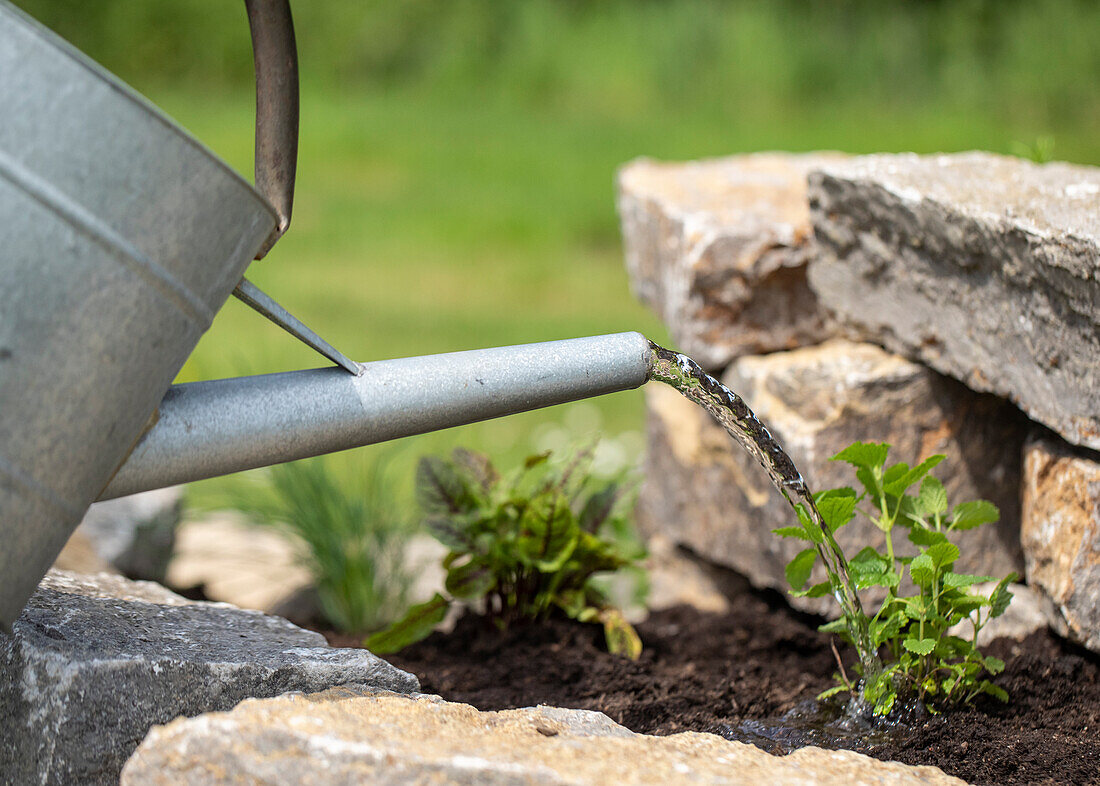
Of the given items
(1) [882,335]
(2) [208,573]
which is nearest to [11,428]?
(1) [882,335]

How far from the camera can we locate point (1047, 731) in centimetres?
122

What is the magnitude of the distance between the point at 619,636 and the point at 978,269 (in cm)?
72

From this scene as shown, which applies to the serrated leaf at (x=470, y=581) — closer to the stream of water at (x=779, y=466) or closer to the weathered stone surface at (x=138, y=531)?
the stream of water at (x=779, y=466)

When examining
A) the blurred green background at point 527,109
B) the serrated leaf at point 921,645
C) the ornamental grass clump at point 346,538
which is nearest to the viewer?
the serrated leaf at point 921,645

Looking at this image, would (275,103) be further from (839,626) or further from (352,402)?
(839,626)

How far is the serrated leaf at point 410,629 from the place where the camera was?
4.79 feet

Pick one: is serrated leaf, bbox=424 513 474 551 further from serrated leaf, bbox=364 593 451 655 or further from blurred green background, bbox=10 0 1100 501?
blurred green background, bbox=10 0 1100 501

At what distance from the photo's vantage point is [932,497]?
1271 millimetres

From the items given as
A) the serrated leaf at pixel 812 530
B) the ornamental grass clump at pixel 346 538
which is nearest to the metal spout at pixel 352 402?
the serrated leaf at pixel 812 530

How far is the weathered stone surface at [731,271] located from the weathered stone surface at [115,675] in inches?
35.5

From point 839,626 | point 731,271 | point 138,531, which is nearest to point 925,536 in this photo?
point 839,626

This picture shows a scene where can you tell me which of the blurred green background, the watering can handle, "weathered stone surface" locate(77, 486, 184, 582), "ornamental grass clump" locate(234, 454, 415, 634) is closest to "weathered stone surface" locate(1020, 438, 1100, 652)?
the watering can handle

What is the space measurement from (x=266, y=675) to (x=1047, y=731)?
89 cm

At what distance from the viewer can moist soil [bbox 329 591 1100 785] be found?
1149mm
